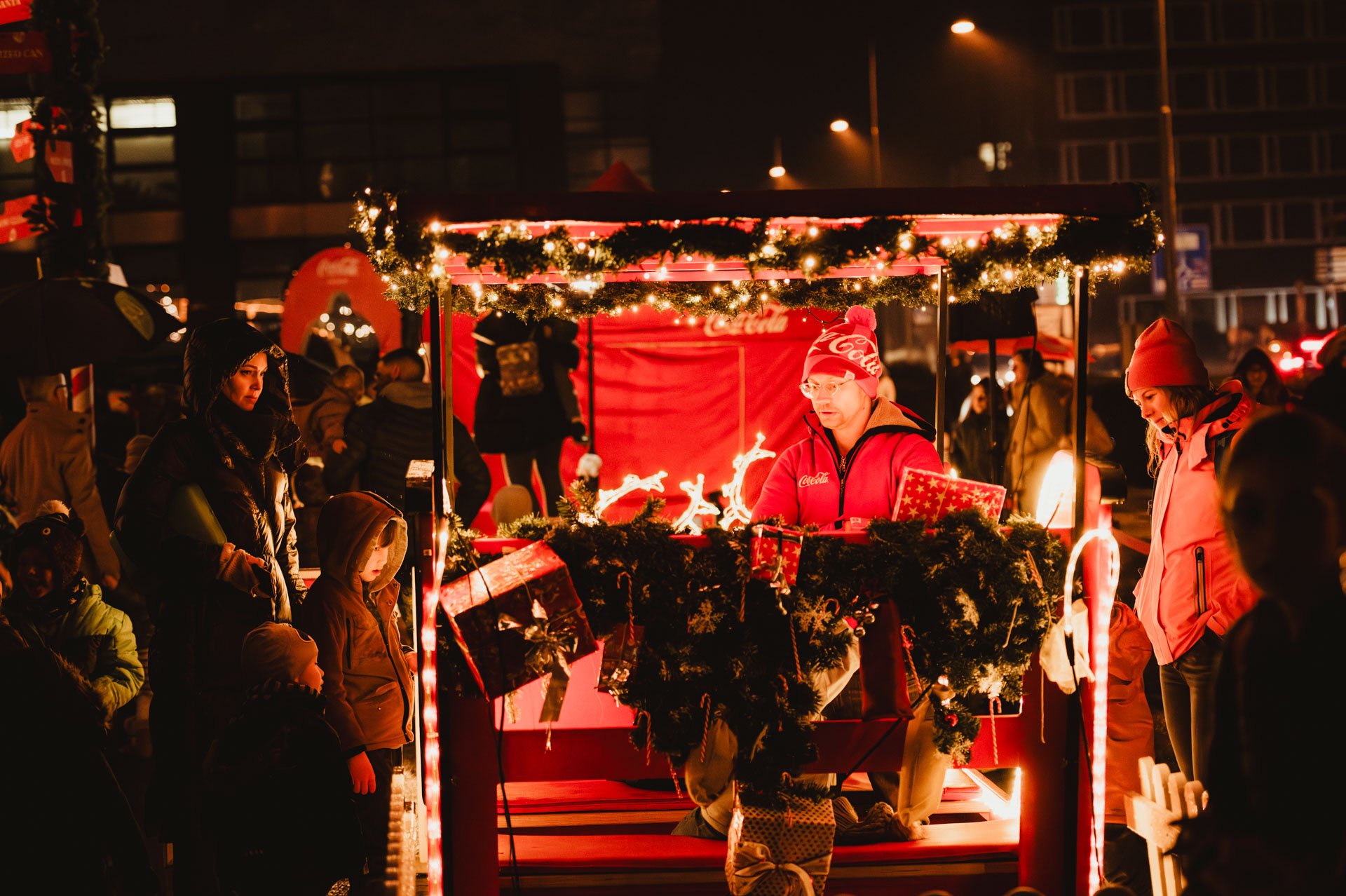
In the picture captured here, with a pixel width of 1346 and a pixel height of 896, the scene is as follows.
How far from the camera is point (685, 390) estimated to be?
37.4ft

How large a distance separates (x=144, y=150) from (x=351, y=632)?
29.6 metres

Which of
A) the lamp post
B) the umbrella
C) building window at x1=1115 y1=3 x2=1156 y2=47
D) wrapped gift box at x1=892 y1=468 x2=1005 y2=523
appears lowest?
wrapped gift box at x1=892 y1=468 x2=1005 y2=523

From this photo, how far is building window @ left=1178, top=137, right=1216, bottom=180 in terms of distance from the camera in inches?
2360

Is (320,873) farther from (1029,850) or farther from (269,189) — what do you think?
(269,189)

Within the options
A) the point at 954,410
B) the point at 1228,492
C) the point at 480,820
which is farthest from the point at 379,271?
the point at 954,410

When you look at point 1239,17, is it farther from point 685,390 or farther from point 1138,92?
point 685,390

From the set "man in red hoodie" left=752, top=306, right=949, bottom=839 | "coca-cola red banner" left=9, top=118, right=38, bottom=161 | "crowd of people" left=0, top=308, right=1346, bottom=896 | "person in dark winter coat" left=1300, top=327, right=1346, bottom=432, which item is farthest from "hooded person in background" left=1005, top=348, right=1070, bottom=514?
"coca-cola red banner" left=9, top=118, right=38, bottom=161

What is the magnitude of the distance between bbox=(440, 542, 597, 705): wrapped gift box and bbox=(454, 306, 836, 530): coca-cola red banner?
7054 millimetres

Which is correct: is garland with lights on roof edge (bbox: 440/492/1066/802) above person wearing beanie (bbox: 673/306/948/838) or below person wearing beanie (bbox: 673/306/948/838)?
below

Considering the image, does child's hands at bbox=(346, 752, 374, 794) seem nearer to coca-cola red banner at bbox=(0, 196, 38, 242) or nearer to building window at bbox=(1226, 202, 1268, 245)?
coca-cola red banner at bbox=(0, 196, 38, 242)

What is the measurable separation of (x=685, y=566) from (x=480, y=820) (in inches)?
47.1

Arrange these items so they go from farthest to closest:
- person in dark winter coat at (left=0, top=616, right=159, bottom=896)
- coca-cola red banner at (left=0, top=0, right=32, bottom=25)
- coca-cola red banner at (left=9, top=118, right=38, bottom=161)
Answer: coca-cola red banner at (left=9, top=118, right=38, bottom=161) → coca-cola red banner at (left=0, top=0, right=32, bottom=25) → person in dark winter coat at (left=0, top=616, right=159, bottom=896)

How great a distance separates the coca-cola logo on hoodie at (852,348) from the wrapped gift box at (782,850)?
2384 millimetres

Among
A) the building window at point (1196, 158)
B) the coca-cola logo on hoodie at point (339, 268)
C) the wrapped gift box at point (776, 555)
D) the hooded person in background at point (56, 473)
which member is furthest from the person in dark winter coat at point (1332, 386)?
the building window at point (1196, 158)
